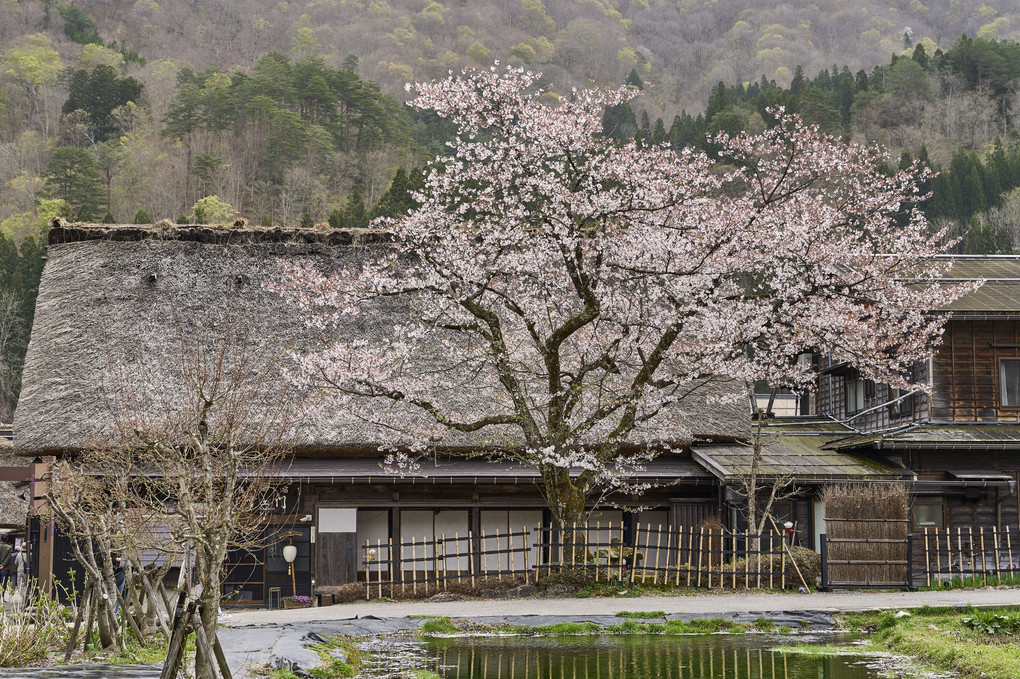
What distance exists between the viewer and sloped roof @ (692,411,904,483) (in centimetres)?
1995

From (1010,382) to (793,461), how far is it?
16.4ft

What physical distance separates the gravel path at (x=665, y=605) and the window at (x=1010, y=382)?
6.23 metres

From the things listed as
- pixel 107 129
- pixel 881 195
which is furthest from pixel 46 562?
pixel 107 129

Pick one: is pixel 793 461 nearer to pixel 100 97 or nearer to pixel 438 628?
pixel 438 628

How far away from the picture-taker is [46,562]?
65.2 ft

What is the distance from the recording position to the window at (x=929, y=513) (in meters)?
21.2

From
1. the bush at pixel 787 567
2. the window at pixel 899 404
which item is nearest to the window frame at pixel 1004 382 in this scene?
the window at pixel 899 404

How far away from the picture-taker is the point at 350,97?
5453 cm

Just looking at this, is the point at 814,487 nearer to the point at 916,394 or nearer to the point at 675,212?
the point at 916,394

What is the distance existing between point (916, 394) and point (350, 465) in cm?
1186

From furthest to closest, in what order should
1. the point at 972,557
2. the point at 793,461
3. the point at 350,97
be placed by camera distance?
the point at 350,97 → the point at 793,461 → the point at 972,557

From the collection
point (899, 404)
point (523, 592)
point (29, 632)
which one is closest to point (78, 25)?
point (899, 404)

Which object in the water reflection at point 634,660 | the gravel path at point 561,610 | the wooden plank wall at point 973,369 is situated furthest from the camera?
the wooden plank wall at point 973,369

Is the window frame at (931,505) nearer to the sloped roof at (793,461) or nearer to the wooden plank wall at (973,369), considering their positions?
the sloped roof at (793,461)
